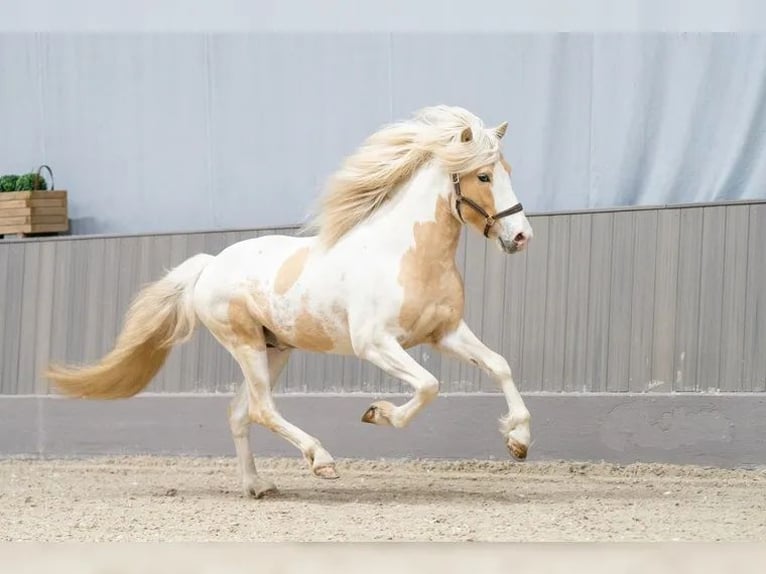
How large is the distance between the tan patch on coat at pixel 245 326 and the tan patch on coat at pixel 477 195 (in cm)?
105

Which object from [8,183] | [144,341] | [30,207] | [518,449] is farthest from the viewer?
[8,183]

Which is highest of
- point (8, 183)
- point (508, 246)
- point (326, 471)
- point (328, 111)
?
point (328, 111)

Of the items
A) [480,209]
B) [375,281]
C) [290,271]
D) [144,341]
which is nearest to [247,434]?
[144,341]

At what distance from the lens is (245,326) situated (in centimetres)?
582

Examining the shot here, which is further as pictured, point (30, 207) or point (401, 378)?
point (30, 207)

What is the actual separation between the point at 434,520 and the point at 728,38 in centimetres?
327

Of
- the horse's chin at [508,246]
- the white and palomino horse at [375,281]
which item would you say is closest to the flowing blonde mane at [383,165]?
the white and palomino horse at [375,281]

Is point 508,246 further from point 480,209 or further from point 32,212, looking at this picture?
point 32,212

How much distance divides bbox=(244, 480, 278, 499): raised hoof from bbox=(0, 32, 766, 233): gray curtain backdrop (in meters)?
2.21

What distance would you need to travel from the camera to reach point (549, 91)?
732 centimetres

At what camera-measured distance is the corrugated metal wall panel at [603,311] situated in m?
6.67

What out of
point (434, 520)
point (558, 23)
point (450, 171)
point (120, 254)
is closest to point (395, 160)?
point (450, 171)

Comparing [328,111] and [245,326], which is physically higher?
[328,111]

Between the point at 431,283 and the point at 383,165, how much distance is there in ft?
1.90
